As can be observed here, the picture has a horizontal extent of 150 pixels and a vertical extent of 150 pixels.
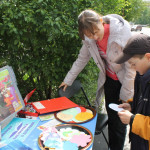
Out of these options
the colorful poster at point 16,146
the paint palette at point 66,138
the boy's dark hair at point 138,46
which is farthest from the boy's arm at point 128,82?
the colorful poster at point 16,146

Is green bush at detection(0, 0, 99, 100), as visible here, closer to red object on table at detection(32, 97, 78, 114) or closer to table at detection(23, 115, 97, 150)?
red object on table at detection(32, 97, 78, 114)

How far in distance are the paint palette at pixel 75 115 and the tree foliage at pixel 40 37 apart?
0.76 metres

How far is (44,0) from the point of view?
Answer: 1915mm

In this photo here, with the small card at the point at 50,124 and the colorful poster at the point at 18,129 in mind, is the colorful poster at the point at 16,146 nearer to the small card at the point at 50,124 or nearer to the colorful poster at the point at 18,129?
the colorful poster at the point at 18,129

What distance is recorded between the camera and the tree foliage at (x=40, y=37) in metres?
1.85

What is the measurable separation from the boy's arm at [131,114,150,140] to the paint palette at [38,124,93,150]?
0.34 metres

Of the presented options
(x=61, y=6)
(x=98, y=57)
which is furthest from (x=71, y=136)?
(x=61, y=6)

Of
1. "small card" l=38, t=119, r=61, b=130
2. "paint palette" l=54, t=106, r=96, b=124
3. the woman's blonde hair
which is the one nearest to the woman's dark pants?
"paint palette" l=54, t=106, r=96, b=124

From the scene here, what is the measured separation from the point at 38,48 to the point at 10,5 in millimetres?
647

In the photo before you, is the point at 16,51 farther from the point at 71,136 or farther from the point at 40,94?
the point at 71,136


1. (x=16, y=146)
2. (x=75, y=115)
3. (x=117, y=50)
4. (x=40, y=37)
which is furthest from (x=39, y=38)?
(x=16, y=146)

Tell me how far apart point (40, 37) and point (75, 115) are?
1.13m

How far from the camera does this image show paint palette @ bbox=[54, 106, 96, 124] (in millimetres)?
1537

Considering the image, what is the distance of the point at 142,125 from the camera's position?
1.22 meters
